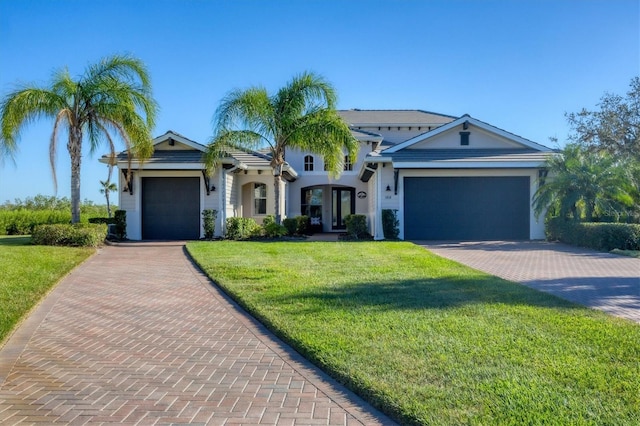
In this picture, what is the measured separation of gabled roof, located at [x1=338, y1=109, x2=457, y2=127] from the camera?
2811 cm

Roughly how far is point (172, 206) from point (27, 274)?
32.3 ft

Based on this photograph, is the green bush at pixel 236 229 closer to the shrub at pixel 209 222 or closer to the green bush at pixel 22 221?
the shrub at pixel 209 222

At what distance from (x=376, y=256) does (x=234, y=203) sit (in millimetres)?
10566

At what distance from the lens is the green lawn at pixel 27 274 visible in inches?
274

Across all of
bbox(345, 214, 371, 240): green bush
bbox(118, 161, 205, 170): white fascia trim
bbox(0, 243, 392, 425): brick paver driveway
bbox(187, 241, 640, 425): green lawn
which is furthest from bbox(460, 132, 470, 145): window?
bbox(0, 243, 392, 425): brick paver driveway

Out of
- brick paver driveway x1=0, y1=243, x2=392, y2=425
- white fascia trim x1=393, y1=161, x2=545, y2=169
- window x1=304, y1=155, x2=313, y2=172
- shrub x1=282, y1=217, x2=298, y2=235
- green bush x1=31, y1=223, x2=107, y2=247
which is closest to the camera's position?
brick paver driveway x1=0, y1=243, x2=392, y2=425

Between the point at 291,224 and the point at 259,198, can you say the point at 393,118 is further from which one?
the point at 291,224

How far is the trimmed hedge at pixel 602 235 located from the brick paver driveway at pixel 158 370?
12.7 metres

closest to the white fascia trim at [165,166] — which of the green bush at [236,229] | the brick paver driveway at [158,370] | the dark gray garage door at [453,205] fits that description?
the green bush at [236,229]

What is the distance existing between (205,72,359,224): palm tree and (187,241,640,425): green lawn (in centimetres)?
931

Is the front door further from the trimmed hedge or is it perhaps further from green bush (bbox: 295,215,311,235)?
the trimmed hedge

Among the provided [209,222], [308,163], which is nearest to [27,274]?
[209,222]

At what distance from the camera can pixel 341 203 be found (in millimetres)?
27312

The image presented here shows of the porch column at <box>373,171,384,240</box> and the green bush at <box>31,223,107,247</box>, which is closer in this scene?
the green bush at <box>31,223,107,247</box>
